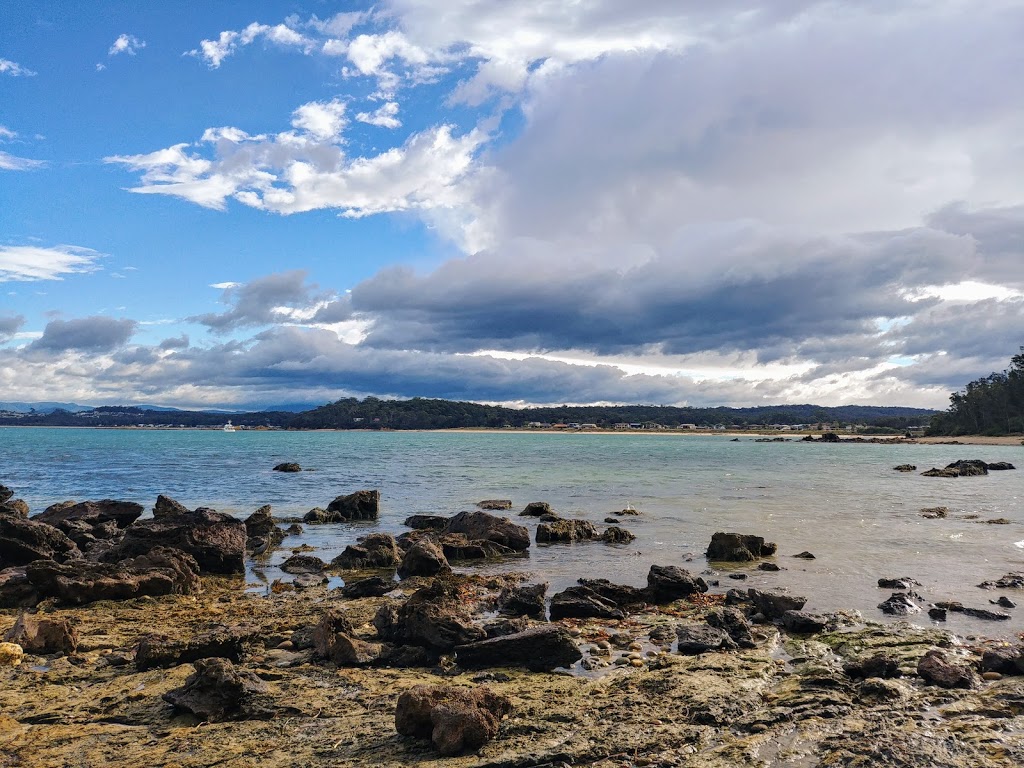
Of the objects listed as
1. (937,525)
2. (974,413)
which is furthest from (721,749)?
(974,413)

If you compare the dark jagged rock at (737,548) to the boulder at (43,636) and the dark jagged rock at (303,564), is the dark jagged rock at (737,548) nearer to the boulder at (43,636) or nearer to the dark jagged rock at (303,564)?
the dark jagged rock at (303,564)

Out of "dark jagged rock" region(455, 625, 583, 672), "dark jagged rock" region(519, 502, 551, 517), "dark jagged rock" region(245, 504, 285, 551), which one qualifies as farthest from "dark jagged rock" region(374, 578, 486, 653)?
"dark jagged rock" region(519, 502, 551, 517)

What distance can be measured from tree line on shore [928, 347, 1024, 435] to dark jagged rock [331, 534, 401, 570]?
166 meters

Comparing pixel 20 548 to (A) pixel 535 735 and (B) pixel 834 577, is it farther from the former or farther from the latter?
(B) pixel 834 577

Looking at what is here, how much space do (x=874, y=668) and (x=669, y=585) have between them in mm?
5691

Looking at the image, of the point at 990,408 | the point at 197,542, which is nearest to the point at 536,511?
the point at 197,542

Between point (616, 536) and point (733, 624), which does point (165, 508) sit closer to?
point (616, 536)

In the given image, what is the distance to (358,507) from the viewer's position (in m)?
30.8

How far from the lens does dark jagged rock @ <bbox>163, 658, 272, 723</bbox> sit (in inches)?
315

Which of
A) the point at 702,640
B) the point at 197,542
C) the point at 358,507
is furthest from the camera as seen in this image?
the point at 358,507

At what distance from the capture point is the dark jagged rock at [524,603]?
13.4 m

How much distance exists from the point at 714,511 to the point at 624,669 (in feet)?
75.7

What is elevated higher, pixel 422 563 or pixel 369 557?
pixel 422 563

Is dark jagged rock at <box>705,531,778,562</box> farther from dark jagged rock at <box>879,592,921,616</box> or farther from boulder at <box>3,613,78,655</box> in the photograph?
boulder at <box>3,613,78,655</box>
